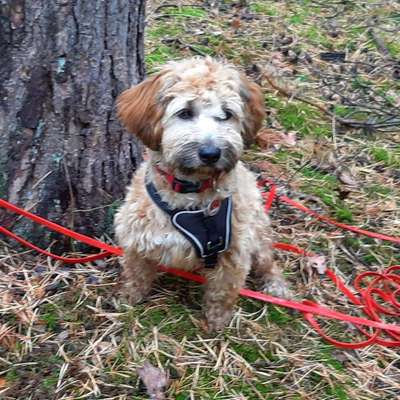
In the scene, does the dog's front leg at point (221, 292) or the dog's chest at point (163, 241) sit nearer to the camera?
the dog's chest at point (163, 241)

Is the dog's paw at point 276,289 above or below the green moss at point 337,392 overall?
above

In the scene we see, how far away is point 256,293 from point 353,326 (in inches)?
25.9

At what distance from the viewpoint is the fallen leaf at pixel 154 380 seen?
12.1 feet

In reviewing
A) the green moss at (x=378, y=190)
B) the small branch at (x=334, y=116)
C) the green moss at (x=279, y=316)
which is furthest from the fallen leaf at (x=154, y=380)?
the small branch at (x=334, y=116)

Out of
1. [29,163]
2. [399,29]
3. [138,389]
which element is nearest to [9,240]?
[29,163]

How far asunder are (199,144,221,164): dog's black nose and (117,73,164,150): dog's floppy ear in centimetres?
27

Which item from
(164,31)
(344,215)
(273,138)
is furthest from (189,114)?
(164,31)

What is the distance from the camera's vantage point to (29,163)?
167 inches

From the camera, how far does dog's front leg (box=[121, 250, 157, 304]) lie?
13.4 ft

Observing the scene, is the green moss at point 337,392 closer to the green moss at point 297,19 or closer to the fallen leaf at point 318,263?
the fallen leaf at point 318,263

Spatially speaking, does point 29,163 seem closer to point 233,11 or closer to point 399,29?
point 233,11

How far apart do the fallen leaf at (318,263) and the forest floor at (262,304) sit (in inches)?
1.5

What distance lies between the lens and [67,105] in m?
4.12

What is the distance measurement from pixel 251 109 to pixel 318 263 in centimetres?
151
